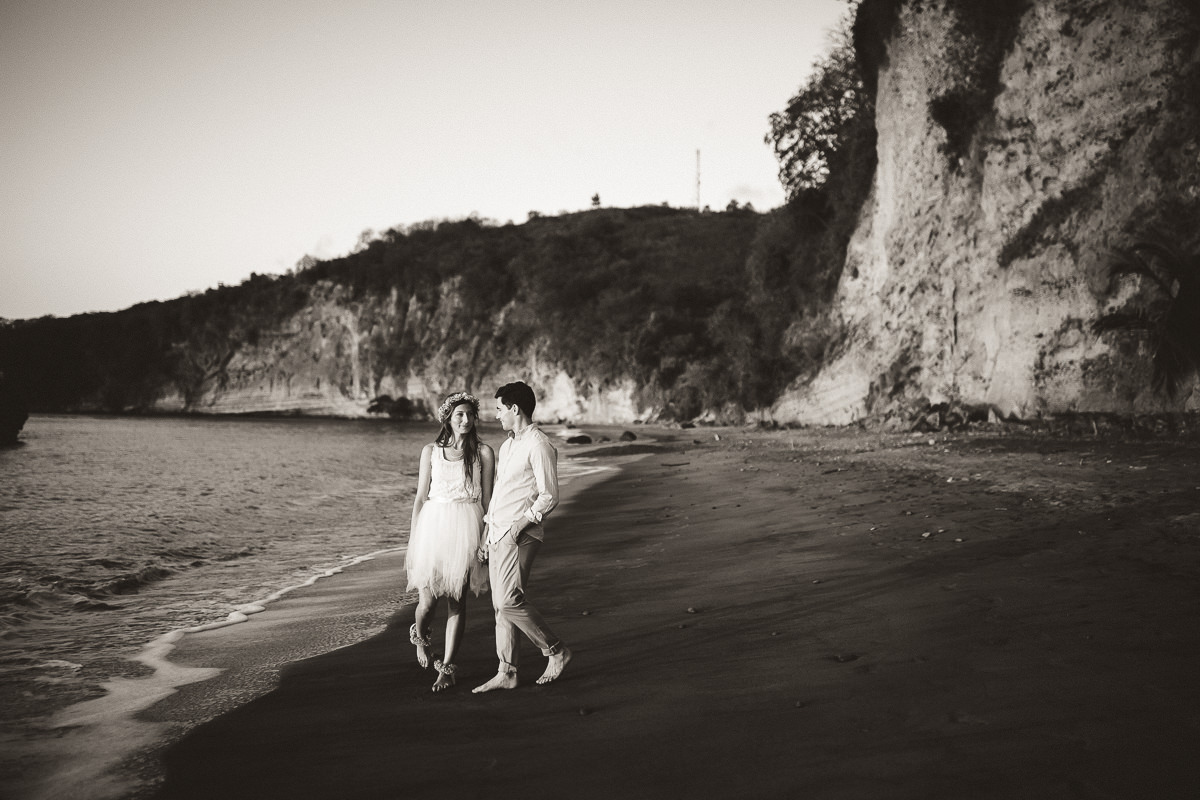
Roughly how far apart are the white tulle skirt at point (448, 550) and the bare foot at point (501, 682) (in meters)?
0.50

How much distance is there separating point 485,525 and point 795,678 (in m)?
1.89

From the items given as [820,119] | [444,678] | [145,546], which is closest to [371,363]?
[820,119]

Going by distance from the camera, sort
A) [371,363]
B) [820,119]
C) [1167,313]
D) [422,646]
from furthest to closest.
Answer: [371,363] → [820,119] → [1167,313] → [422,646]

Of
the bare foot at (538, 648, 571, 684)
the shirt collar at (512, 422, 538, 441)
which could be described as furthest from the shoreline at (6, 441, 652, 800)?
the shirt collar at (512, 422, 538, 441)

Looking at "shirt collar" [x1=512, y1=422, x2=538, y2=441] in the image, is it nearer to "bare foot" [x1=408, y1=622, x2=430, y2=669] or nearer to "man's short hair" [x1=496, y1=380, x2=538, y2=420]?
"man's short hair" [x1=496, y1=380, x2=538, y2=420]

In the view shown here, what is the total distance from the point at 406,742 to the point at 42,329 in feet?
374

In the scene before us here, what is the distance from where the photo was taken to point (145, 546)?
10.1 metres

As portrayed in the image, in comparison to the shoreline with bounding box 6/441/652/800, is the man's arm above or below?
above

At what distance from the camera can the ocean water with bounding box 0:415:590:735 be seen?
5.59 meters

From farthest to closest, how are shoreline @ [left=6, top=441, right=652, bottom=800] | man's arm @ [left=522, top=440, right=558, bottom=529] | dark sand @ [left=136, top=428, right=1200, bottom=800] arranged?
1. man's arm @ [left=522, top=440, right=558, bottom=529]
2. shoreline @ [left=6, top=441, right=652, bottom=800]
3. dark sand @ [left=136, top=428, right=1200, bottom=800]

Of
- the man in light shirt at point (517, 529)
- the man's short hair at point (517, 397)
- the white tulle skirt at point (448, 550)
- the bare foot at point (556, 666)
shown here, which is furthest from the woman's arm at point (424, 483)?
the bare foot at point (556, 666)

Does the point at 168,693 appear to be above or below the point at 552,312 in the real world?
below

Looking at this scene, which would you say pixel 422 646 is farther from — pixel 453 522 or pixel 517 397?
pixel 517 397

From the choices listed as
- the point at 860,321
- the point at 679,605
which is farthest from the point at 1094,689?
the point at 860,321
